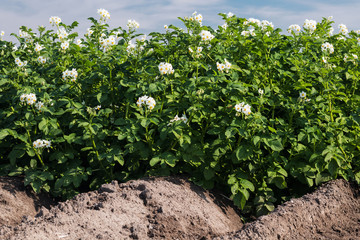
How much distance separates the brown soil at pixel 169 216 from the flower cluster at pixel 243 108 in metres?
0.82

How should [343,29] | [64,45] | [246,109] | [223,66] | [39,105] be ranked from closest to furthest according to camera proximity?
[246,109]
[223,66]
[39,105]
[64,45]
[343,29]

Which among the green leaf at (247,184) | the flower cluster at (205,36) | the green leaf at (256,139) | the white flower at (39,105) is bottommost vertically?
the green leaf at (247,184)

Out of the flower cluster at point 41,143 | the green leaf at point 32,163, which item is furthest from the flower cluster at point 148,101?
the green leaf at point 32,163

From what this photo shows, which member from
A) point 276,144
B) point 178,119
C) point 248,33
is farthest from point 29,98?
point 248,33

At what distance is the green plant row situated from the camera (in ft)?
12.9

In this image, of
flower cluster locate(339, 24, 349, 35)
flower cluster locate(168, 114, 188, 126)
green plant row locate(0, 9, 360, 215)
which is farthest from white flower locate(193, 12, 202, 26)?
flower cluster locate(339, 24, 349, 35)

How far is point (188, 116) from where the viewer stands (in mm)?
4172

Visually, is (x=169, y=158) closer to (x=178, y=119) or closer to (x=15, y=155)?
(x=178, y=119)

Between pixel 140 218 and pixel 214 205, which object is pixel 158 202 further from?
pixel 214 205

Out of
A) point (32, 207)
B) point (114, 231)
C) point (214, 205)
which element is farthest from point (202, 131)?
point (32, 207)

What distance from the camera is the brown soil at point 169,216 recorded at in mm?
2971

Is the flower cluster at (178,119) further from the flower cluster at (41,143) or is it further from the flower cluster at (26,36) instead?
the flower cluster at (26,36)

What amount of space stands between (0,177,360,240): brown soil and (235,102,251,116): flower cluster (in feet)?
2.70

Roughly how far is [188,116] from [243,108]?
0.63 metres
